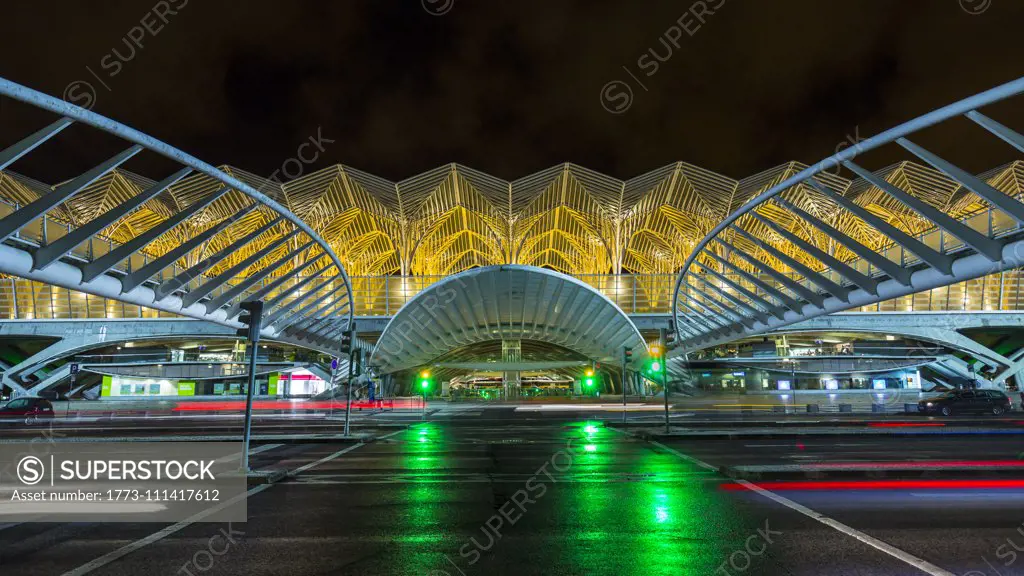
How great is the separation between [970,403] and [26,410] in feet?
159

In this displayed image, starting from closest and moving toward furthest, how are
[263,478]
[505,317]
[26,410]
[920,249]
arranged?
1. [263,478]
2. [920,249]
3. [26,410]
4. [505,317]

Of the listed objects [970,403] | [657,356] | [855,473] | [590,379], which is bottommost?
[970,403]

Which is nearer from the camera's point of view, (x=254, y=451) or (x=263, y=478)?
(x=263, y=478)

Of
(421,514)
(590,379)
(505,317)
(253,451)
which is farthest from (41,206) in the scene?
(505,317)

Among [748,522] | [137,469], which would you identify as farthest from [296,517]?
[137,469]

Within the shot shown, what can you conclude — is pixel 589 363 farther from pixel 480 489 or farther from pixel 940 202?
pixel 480 489

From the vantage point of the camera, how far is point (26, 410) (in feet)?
97.7

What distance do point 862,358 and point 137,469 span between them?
65.2 metres

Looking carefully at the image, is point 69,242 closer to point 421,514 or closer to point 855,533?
point 421,514

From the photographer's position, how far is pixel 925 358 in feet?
191

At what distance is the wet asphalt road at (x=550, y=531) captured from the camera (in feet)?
17.7

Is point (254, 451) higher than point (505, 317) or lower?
lower

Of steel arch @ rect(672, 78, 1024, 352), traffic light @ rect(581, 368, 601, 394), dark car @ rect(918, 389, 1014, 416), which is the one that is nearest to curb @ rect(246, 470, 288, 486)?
steel arch @ rect(672, 78, 1024, 352)

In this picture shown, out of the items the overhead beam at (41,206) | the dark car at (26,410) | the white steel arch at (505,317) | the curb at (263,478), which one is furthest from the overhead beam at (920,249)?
the dark car at (26,410)
